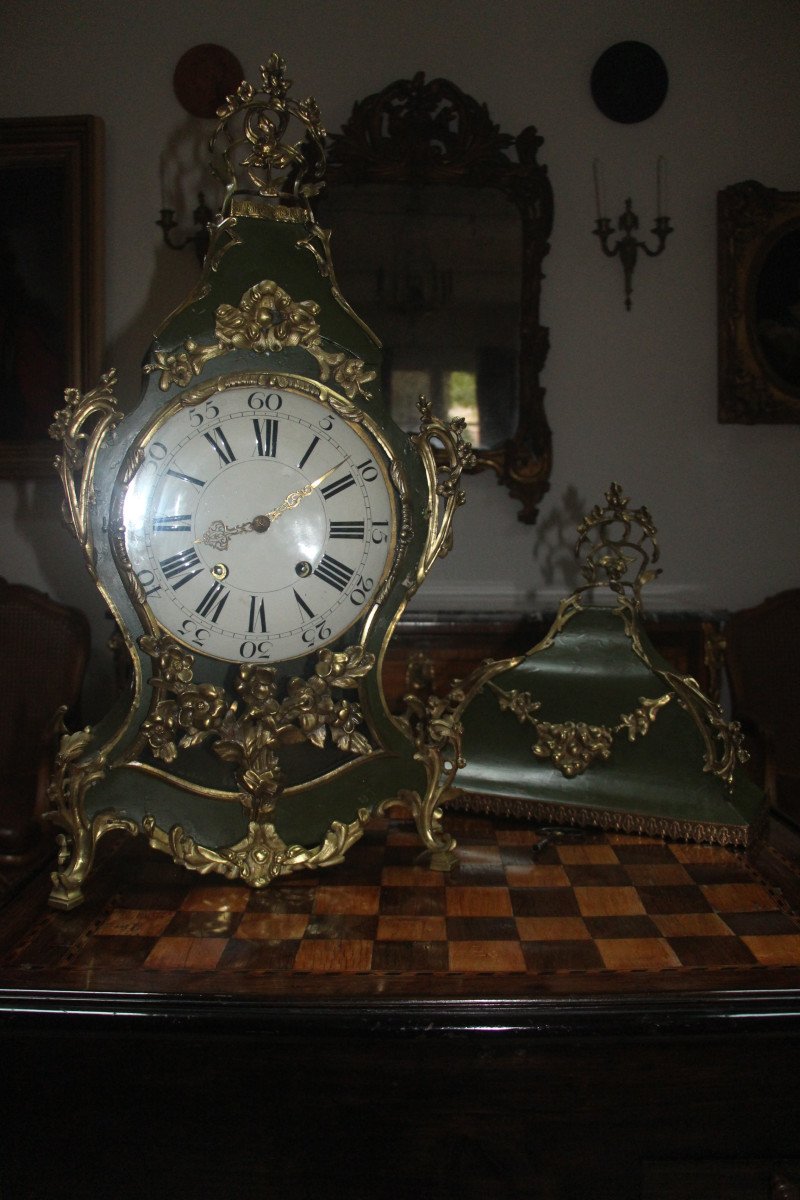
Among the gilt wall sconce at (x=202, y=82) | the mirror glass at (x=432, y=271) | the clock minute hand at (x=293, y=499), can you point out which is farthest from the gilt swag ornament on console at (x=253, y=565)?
the gilt wall sconce at (x=202, y=82)

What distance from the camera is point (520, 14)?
3.09m

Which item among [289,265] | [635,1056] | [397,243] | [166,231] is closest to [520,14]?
[397,243]

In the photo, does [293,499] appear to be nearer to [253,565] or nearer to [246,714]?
[253,565]

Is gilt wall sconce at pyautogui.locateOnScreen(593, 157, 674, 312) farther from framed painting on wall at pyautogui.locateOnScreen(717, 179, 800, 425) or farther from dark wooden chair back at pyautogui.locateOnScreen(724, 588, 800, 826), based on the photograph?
dark wooden chair back at pyautogui.locateOnScreen(724, 588, 800, 826)

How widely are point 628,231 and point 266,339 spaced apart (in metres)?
2.06

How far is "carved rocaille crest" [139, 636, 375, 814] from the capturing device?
4.29ft

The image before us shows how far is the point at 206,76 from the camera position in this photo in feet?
10.0

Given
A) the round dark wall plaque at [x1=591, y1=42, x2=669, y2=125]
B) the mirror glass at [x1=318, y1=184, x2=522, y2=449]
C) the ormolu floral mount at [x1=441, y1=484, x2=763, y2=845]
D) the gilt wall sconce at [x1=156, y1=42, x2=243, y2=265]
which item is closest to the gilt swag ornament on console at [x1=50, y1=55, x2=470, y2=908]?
the ormolu floral mount at [x1=441, y1=484, x2=763, y2=845]

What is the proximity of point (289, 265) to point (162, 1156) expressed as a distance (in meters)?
1.12

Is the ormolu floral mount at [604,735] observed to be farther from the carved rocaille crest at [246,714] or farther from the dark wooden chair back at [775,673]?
the dark wooden chair back at [775,673]

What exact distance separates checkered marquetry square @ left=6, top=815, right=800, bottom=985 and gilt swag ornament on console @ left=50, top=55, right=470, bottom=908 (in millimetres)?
60

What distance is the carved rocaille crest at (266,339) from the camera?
1317 millimetres

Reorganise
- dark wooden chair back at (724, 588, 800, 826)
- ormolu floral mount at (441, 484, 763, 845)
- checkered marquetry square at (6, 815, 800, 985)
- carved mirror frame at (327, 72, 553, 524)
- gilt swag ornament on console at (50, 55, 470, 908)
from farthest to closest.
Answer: carved mirror frame at (327, 72, 553, 524) < dark wooden chair back at (724, 588, 800, 826) < ormolu floral mount at (441, 484, 763, 845) < gilt swag ornament on console at (50, 55, 470, 908) < checkered marquetry square at (6, 815, 800, 985)

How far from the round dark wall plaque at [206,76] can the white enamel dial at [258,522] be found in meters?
2.19
